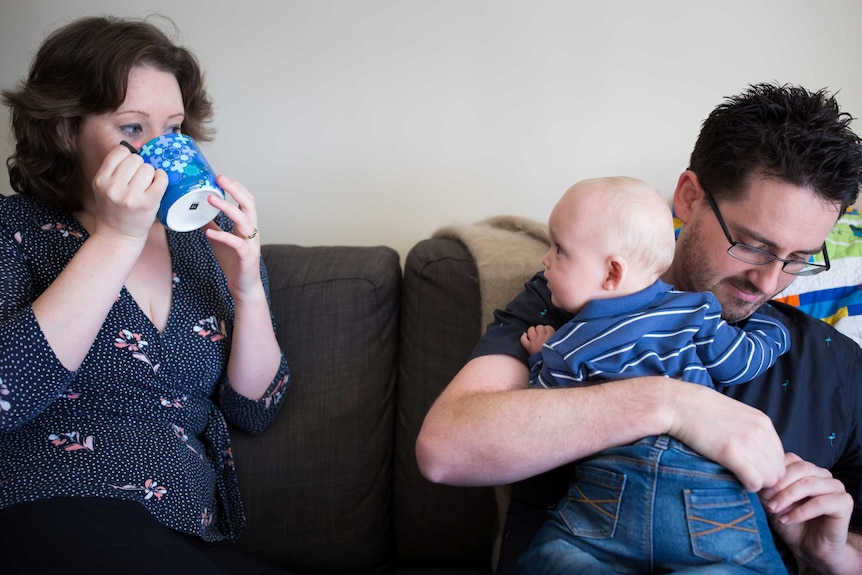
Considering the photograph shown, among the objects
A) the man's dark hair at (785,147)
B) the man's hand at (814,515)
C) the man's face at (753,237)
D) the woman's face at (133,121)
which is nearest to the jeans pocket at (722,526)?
the man's hand at (814,515)

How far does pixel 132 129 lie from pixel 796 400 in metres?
1.40

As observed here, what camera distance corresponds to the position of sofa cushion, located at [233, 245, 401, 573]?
5.51ft

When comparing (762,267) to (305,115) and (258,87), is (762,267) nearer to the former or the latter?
(305,115)

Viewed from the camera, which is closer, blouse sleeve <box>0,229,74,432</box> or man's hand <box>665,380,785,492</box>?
man's hand <box>665,380,785,492</box>

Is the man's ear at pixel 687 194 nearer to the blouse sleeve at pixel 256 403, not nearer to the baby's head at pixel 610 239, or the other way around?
the baby's head at pixel 610 239

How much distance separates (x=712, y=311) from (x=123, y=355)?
1.10 m

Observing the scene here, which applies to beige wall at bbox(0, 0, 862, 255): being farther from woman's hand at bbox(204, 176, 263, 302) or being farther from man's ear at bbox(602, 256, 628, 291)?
man's ear at bbox(602, 256, 628, 291)

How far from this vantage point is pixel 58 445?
4.17 ft

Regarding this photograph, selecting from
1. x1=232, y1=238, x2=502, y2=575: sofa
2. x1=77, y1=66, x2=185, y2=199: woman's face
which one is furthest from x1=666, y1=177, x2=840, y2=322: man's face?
x1=77, y1=66, x2=185, y2=199: woman's face

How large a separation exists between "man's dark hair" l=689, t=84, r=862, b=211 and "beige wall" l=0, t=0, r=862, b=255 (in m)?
Answer: 0.68

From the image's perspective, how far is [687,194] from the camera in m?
1.43

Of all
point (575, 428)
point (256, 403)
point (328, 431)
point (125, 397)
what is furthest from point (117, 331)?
point (575, 428)

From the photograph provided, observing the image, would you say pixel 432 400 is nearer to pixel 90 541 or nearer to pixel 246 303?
pixel 246 303

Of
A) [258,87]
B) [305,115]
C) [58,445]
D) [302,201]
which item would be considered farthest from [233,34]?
[58,445]
